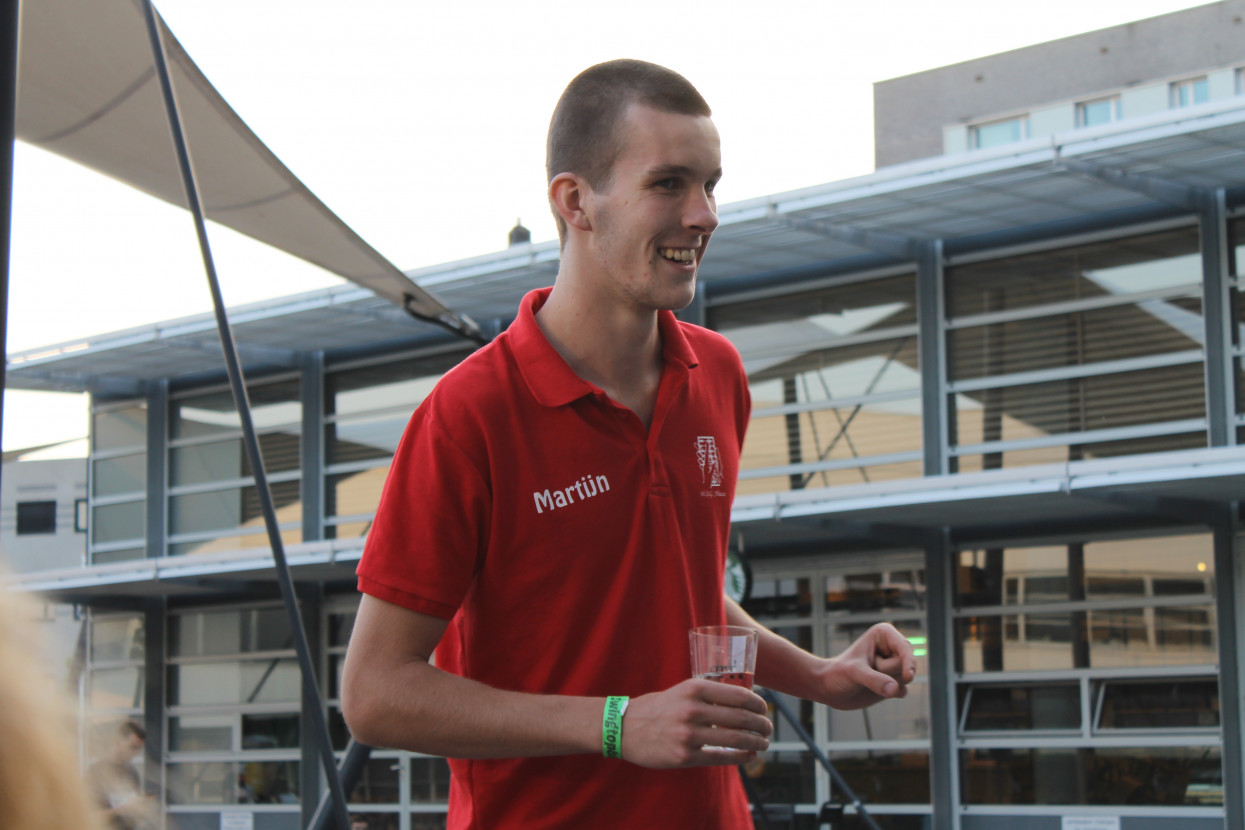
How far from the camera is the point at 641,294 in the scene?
175 cm

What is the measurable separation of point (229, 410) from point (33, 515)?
10685 millimetres

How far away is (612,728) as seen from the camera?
1.49m

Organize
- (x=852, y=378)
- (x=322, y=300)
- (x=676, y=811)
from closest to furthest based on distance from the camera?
1. (x=676, y=811)
2. (x=852, y=378)
3. (x=322, y=300)

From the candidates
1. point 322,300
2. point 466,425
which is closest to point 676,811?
point 466,425

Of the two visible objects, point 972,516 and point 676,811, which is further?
point 972,516

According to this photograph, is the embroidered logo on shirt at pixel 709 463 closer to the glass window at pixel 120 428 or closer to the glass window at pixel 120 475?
the glass window at pixel 120 475

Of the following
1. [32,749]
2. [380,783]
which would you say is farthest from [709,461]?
[380,783]

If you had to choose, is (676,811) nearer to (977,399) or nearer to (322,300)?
(977,399)

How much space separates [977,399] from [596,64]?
1144 cm

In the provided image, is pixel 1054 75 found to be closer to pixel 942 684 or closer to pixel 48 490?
pixel 942 684

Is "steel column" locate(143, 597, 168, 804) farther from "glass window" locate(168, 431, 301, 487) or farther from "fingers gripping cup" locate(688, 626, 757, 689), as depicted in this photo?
"fingers gripping cup" locate(688, 626, 757, 689)

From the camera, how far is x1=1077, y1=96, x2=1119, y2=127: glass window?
22172 mm

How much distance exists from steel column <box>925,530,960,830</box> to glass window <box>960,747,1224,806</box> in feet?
0.52

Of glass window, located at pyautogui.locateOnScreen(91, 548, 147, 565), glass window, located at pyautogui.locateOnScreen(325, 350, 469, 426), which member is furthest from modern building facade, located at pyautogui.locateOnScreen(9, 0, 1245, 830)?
glass window, located at pyautogui.locateOnScreen(91, 548, 147, 565)
